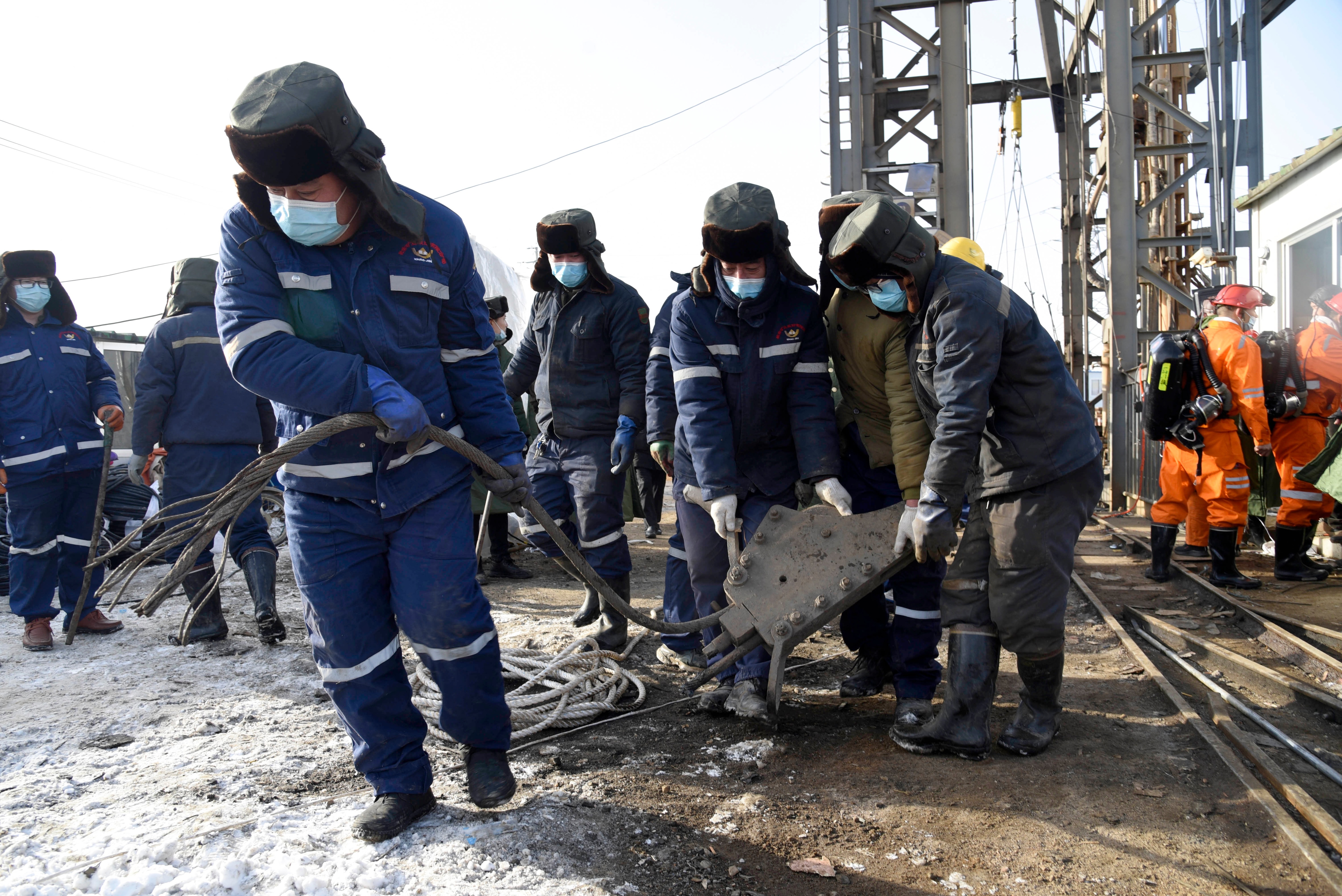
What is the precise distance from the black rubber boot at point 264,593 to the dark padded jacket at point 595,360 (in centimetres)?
174

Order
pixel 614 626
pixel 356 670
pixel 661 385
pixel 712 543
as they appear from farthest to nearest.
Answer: pixel 614 626, pixel 661 385, pixel 712 543, pixel 356 670

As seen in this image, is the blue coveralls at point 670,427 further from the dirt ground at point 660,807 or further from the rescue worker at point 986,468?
the rescue worker at point 986,468

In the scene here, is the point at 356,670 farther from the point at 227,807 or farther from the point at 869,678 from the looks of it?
the point at 869,678

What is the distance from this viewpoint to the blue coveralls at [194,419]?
16.5 ft

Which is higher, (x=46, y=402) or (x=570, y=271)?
(x=570, y=271)

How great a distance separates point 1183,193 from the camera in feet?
54.9

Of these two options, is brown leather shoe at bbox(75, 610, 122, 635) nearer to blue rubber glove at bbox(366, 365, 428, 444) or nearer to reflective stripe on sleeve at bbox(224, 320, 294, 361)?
reflective stripe on sleeve at bbox(224, 320, 294, 361)

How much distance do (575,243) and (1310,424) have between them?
5438mm

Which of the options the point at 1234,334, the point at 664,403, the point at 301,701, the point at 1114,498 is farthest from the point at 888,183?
the point at 301,701

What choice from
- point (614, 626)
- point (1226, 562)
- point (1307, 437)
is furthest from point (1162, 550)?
point (614, 626)

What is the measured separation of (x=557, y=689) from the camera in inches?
137

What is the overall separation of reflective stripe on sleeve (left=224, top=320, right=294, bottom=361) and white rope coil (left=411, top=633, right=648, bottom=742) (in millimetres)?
1441

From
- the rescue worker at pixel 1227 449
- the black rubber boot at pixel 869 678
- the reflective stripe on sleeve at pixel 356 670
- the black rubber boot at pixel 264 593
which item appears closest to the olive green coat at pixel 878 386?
the black rubber boot at pixel 869 678

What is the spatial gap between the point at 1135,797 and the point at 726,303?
2117 mm
